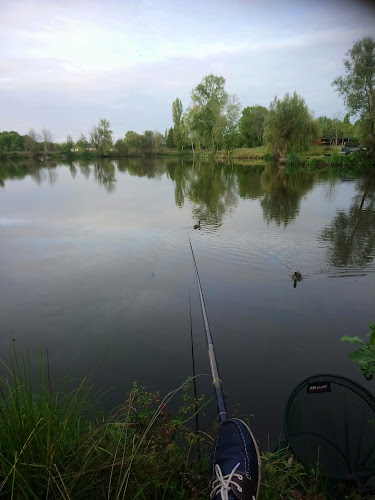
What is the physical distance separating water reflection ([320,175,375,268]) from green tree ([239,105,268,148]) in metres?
56.7

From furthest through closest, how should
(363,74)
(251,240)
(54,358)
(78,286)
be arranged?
(363,74)
(251,240)
(78,286)
(54,358)

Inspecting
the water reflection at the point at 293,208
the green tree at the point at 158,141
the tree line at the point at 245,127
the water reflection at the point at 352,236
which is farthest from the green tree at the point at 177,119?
the water reflection at the point at 352,236

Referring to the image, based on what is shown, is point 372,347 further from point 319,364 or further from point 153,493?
point 319,364

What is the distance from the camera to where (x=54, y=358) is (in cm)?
407

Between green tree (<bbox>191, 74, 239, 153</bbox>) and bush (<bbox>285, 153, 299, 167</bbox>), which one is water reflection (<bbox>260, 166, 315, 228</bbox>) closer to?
bush (<bbox>285, 153, 299, 167</bbox>)

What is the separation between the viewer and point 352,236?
29.8 feet

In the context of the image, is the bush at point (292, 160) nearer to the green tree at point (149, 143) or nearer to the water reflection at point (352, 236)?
the water reflection at point (352, 236)

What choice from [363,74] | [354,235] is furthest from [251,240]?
[363,74]

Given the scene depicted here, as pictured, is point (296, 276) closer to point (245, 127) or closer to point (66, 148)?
point (245, 127)

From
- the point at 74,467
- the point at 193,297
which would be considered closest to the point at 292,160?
the point at 193,297

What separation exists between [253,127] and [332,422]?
233 feet

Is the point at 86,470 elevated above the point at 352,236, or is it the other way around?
the point at 86,470

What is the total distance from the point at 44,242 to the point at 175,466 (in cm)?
901

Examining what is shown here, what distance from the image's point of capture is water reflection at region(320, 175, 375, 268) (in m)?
7.29
